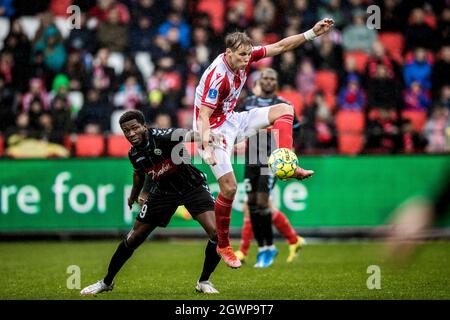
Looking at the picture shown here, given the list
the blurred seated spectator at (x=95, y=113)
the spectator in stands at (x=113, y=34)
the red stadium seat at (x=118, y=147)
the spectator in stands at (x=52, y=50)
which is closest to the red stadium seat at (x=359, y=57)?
the spectator in stands at (x=113, y=34)

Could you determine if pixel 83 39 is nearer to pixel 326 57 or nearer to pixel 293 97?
pixel 293 97

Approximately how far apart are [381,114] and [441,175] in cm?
221

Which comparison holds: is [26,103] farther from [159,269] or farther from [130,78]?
[159,269]

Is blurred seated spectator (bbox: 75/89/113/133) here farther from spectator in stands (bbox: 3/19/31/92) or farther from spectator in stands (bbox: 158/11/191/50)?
spectator in stands (bbox: 158/11/191/50)

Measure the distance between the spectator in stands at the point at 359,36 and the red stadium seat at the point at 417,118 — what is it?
1929mm

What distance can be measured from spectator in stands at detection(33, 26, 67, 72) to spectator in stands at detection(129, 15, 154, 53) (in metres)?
1.56

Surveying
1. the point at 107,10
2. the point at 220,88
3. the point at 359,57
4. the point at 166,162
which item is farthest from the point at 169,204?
the point at 107,10

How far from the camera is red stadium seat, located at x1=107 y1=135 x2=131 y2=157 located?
654 inches

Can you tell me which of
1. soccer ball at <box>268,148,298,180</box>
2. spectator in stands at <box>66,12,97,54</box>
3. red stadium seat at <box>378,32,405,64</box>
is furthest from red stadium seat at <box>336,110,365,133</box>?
soccer ball at <box>268,148,298,180</box>

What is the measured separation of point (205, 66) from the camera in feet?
62.0

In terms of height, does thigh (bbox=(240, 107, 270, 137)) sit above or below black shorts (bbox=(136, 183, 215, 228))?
above

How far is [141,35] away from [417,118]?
21.3 feet
